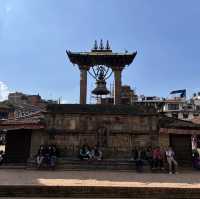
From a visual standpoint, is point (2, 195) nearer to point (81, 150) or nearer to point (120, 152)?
point (81, 150)

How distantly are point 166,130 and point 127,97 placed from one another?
2240 inches

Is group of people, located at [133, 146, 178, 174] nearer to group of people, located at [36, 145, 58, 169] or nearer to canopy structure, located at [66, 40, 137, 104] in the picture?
group of people, located at [36, 145, 58, 169]

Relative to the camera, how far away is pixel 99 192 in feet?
46.0

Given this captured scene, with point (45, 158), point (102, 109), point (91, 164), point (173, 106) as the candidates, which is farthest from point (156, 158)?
point (173, 106)

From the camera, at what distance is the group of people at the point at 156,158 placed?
67.9ft

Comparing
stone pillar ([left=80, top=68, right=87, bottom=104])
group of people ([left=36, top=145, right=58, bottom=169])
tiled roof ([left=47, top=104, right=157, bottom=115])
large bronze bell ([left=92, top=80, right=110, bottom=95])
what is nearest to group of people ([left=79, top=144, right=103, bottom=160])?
group of people ([left=36, top=145, right=58, bottom=169])

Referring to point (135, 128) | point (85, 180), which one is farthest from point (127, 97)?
point (85, 180)

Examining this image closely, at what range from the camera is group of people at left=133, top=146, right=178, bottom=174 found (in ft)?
67.9

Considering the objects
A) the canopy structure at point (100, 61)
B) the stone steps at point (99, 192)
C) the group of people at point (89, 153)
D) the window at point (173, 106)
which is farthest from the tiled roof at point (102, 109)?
the window at point (173, 106)

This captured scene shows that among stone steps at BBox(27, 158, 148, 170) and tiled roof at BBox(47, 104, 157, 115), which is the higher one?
tiled roof at BBox(47, 104, 157, 115)

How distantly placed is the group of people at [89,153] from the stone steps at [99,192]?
7833 mm

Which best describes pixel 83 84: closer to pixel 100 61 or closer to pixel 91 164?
pixel 100 61

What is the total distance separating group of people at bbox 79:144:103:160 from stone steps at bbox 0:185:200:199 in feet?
25.7

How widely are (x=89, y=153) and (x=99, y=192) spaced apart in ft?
26.8
